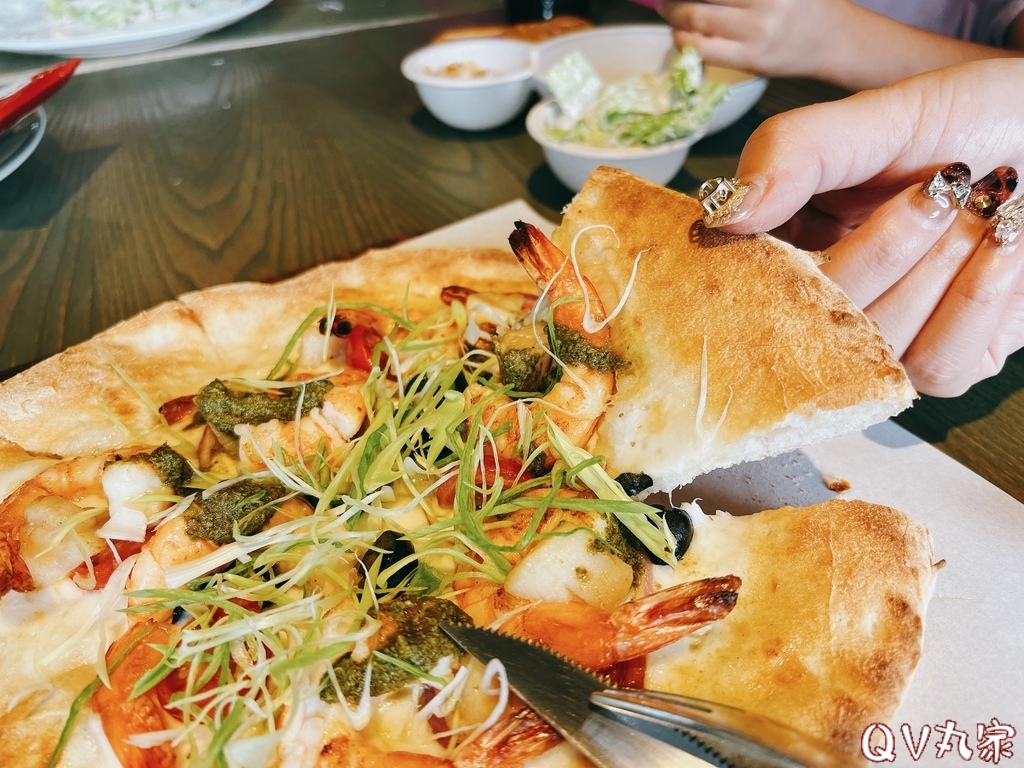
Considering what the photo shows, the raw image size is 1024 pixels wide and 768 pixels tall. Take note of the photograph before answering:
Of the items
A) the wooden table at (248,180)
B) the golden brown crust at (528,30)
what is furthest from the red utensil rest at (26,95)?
the golden brown crust at (528,30)

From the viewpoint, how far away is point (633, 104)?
3.85 m

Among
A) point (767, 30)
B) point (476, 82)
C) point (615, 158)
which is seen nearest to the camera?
point (615, 158)

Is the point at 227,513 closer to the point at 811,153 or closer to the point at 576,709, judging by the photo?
the point at 576,709

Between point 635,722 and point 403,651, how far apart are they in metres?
0.58

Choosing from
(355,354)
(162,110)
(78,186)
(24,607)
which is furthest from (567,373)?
(162,110)

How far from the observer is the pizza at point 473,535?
5.44 feet

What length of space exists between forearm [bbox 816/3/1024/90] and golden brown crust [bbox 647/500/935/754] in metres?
2.98

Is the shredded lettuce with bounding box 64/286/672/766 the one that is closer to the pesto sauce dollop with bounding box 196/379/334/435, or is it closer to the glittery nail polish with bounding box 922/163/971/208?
the pesto sauce dollop with bounding box 196/379/334/435

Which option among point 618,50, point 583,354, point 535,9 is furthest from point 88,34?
point 583,354

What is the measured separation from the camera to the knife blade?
148cm

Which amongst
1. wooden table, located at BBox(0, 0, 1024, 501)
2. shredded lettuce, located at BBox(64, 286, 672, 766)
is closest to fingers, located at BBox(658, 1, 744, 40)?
wooden table, located at BBox(0, 0, 1024, 501)

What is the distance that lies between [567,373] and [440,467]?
19.8 inches

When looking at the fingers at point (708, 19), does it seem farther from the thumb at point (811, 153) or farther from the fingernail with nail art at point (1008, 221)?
the fingernail with nail art at point (1008, 221)

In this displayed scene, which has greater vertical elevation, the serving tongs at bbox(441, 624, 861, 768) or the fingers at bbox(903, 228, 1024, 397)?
the fingers at bbox(903, 228, 1024, 397)
